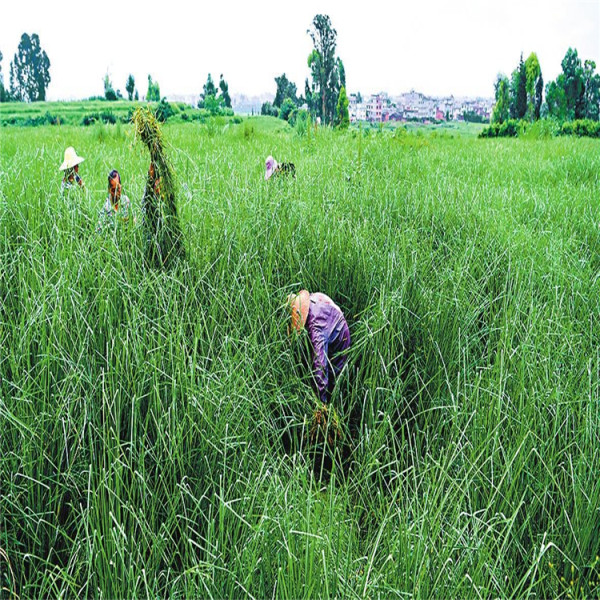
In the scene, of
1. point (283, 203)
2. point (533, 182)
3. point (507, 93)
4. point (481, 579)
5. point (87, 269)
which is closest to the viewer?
point (481, 579)

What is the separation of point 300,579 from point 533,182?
22.1 ft

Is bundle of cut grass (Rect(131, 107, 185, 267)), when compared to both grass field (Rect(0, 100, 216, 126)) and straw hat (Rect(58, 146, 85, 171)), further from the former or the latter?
grass field (Rect(0, 100, 216, 126))

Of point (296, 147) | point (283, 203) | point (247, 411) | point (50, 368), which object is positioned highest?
point (296, 147)

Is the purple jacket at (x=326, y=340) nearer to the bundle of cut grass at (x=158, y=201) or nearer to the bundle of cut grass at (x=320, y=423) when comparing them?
the bundle of cut grass at (x=320, y=423)

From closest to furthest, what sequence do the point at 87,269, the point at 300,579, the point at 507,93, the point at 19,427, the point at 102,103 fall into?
the point at 300,579 < the point at 19,427 < the point at 87,269 < the point at 102,103 < the point at 507,93

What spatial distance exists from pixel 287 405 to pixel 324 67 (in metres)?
11.9

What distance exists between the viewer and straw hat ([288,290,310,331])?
2.71m

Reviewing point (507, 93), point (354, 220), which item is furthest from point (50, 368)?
point (507, 93)

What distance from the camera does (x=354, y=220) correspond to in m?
4.03

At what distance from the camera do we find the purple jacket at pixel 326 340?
104 inches

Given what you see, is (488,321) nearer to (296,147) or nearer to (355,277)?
(355,277)

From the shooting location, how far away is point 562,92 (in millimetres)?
17656

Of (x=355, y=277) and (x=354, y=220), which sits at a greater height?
(x=354, y=220)

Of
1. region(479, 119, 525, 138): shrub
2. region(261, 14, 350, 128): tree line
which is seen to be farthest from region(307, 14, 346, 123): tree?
region(479, 119, 525, 138): shrub
